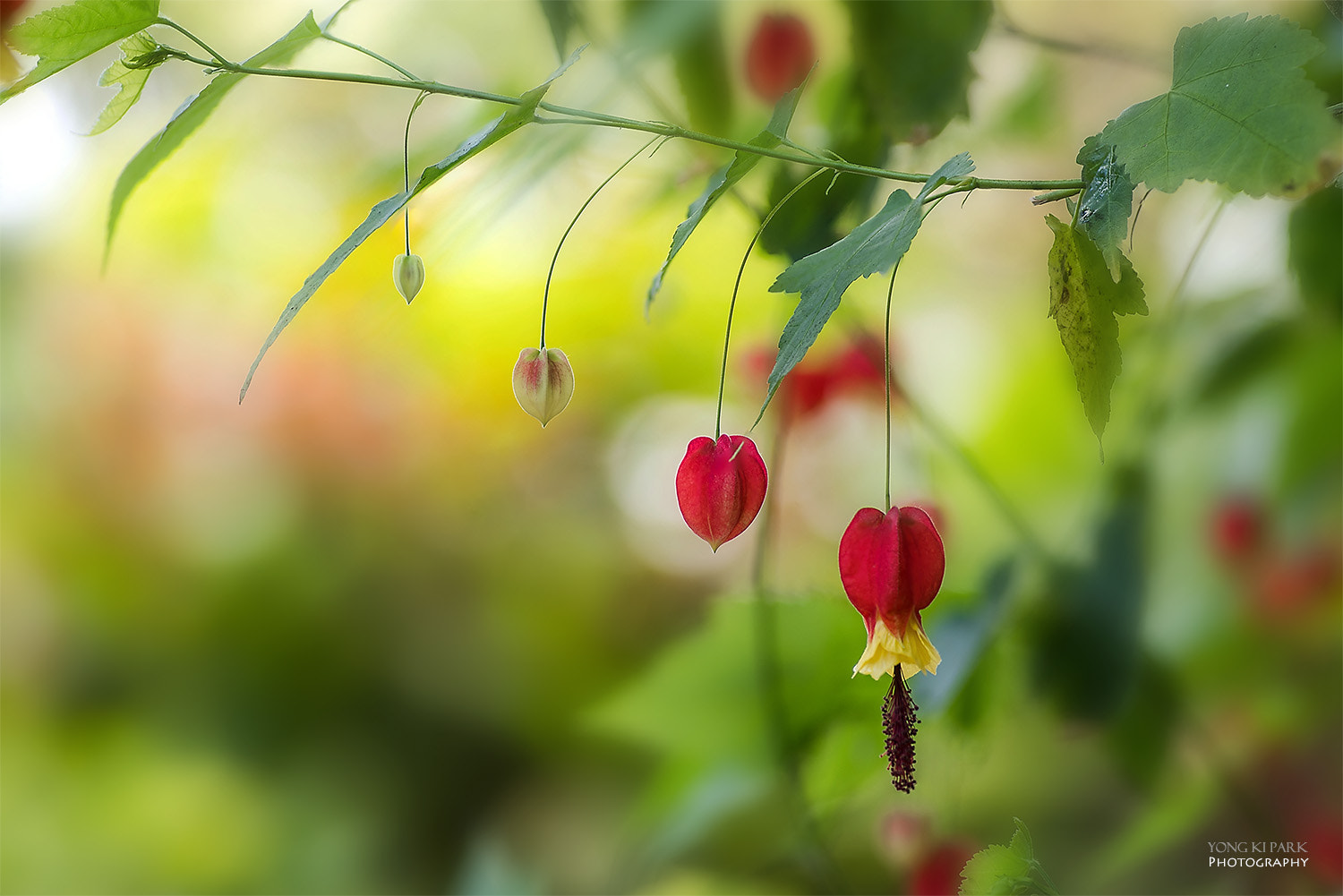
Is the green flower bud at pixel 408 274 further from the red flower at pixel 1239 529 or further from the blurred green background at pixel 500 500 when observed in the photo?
the red flower at pixel 1239 529

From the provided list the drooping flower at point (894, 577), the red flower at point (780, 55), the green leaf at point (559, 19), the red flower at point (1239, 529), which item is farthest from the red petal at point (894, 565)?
the red flower at point (1239, 529)

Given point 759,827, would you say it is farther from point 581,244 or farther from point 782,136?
point 782,136

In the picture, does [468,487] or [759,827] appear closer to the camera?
[759,827]

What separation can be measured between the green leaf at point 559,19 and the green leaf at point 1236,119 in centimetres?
23

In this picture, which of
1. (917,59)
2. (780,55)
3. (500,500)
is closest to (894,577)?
(917,59)

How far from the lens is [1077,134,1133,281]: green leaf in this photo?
0.67 ft

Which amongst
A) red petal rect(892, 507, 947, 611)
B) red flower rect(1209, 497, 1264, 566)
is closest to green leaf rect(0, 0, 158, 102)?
red petal rect(892, 507, 947, 611)

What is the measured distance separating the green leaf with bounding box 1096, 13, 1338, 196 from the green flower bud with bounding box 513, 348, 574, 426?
0.55ft

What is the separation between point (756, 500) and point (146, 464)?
113 cm

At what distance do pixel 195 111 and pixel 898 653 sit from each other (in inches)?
9.6

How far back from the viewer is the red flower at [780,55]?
1.70 feet

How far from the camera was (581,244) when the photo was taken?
4.25 ft

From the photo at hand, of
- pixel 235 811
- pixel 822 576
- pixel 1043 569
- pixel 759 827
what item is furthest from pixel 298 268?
pixel 1043 569

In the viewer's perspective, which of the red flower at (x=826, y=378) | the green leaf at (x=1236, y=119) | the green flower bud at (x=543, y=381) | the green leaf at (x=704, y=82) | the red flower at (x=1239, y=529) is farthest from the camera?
the red flower at (x=1239, y=529)
